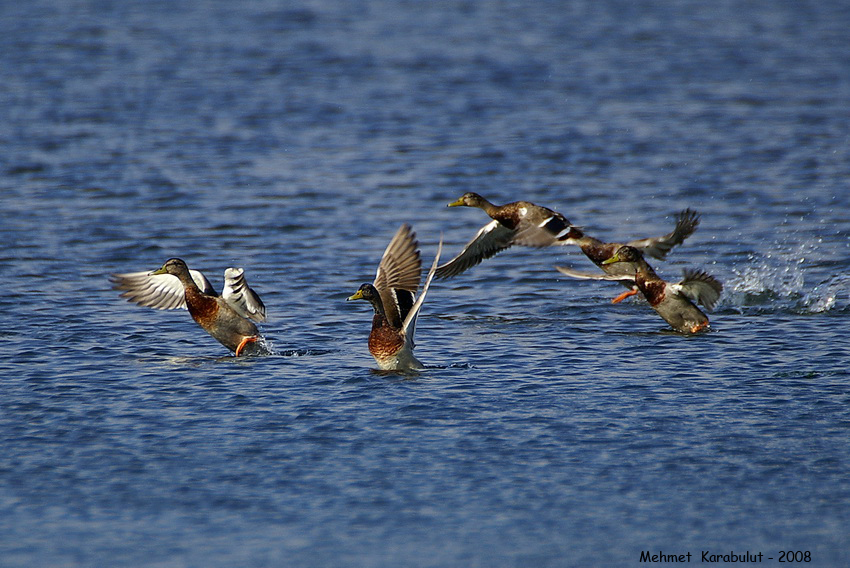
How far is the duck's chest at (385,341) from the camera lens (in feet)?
28.5

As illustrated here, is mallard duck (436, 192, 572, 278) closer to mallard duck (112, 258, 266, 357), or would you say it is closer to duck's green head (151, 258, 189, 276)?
mallard duck (112, 258, 266, 357)

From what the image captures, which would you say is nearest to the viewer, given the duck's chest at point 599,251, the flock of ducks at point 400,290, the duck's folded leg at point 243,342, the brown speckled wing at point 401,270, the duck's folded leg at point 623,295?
the flock of ducks at point 400,290

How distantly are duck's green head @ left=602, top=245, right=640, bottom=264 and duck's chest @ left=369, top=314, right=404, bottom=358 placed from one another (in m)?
2.87

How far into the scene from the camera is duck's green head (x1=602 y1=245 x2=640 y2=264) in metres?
10.8

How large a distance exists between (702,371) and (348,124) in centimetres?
1185

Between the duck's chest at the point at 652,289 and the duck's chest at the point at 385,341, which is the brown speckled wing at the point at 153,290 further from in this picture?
the duck's chest at the point at 652,289

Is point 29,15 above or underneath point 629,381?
above

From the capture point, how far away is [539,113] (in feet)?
66.4

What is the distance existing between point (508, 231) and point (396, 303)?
2.84m

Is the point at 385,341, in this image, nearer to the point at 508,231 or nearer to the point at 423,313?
the point at 423,313

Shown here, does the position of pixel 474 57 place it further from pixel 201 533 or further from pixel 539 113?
pixel 201 533

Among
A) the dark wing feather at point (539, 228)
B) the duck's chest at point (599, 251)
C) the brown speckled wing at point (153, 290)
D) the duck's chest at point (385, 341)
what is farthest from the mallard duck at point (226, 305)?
the duck's chest at point (599, 251)

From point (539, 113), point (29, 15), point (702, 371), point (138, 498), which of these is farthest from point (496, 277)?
point (29, 15)

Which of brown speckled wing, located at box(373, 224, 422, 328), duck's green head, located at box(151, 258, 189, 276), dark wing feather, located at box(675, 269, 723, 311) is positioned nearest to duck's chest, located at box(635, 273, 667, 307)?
dark wing feather, located at box(675, 269, 723, 311)
